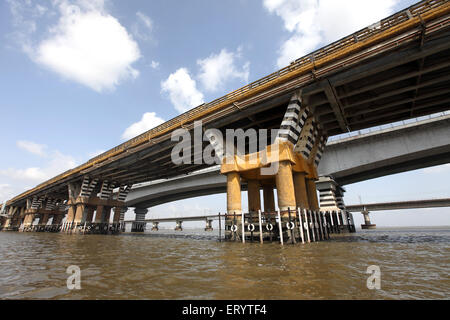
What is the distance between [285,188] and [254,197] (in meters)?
5.56

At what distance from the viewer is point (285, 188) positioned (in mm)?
12594

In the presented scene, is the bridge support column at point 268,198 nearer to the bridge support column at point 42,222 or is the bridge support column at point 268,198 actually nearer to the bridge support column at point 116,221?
the bridge support column at point 116,221

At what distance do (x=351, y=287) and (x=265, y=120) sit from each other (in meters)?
14.9

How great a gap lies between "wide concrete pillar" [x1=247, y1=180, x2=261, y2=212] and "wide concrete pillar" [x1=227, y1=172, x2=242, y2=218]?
3.43 metres

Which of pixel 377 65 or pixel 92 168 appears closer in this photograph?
pixel 377 65

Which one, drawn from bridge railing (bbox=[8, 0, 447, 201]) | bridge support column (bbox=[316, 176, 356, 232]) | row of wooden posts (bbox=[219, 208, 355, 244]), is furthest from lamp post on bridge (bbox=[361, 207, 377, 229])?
bridge railing (bbox=[8, 0, 447, 201])

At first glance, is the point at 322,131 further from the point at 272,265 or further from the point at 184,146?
the point at 272,265

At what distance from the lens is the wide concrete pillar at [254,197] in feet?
58.3

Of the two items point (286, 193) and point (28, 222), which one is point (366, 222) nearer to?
point (286, 193)

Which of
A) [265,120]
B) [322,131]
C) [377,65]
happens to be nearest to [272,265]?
[377,65]

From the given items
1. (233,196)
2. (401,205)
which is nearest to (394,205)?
(401,205)

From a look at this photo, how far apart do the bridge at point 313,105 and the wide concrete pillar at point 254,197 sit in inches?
3.2

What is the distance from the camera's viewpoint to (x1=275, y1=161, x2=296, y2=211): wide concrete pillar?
40.4 feet

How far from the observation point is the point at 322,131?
18734 mm
